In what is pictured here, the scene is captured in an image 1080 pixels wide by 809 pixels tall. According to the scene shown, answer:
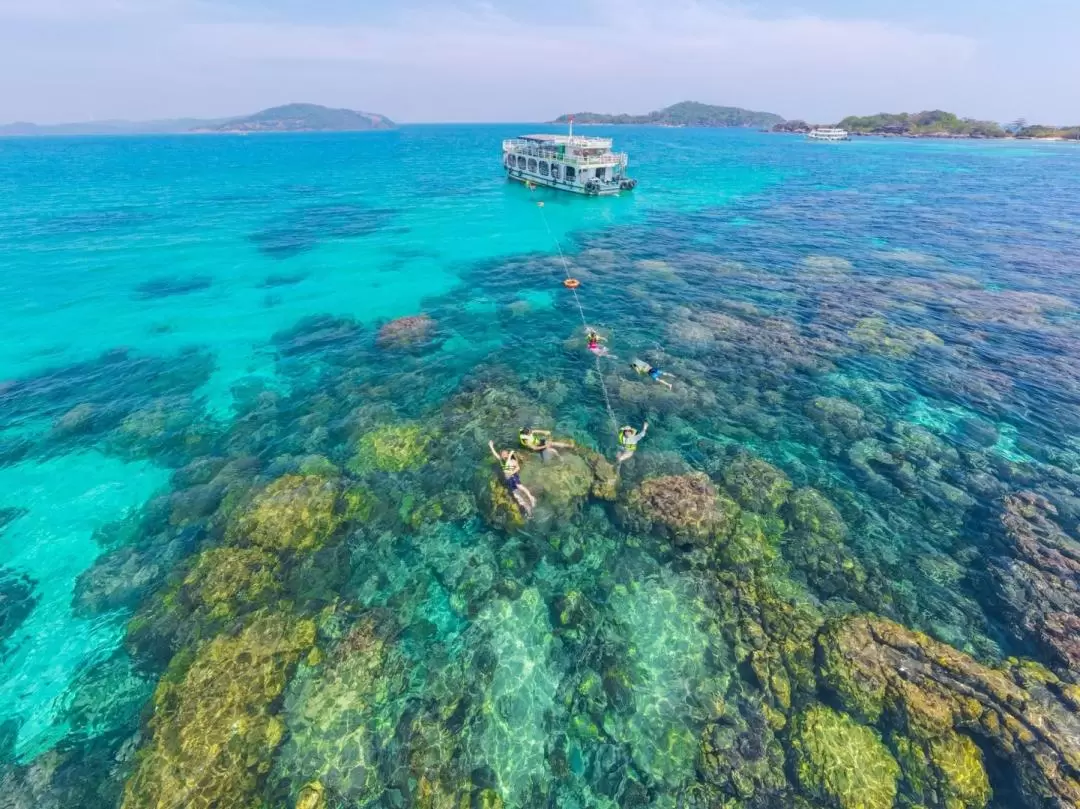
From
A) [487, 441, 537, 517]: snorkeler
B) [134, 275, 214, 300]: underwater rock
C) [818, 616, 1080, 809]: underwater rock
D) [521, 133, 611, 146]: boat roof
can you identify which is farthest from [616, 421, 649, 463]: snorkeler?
[521, 133, 611, 146]: boat roof

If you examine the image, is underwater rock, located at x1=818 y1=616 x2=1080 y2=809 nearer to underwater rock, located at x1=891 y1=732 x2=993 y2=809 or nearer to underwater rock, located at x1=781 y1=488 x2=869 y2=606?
underwater rock, located at x1=891 y1=732 x2=993 y2=809

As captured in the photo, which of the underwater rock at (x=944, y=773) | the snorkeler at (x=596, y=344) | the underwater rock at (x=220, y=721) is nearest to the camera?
the underwater rock at (x=944, y=773)

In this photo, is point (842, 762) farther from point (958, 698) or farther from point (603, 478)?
point (603, 478)

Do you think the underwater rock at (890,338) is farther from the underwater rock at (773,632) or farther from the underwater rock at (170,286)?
the underwater rock at (170,286)

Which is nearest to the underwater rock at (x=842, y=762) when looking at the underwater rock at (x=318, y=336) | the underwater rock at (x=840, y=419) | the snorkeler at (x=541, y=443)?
the snorkeler at (x=541, y=443)

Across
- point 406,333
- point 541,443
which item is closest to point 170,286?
point 406,333

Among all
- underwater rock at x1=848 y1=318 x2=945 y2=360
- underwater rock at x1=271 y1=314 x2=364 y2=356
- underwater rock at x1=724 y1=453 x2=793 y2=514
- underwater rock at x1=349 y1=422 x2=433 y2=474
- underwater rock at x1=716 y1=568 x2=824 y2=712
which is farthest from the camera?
underwater rock at x1=271 y1=314 x2=364 y2=356
